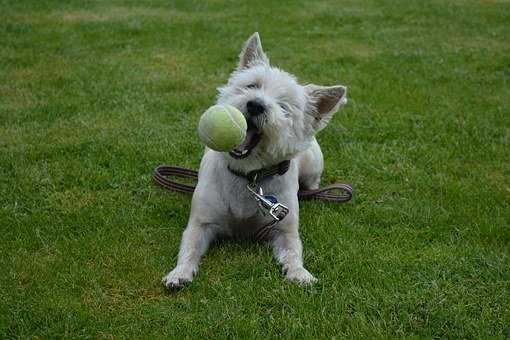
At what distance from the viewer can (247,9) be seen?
14.0 metres

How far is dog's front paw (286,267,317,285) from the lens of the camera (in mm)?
3953

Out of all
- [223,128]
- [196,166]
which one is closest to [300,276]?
[223,128]

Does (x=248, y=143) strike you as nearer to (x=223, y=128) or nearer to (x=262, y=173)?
(x=262, y=173)

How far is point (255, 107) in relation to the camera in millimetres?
4109

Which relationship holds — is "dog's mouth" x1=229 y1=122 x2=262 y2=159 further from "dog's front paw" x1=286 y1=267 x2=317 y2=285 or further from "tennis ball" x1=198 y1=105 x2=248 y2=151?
"dog's front paw" x1=286 y1=267 x2=317 y2=285

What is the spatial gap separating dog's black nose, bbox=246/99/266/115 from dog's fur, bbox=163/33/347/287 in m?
0.02

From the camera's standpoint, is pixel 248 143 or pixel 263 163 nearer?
pixel 248 143

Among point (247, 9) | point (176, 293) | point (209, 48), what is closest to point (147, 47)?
point (209, 48)

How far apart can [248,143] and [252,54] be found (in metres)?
0.89

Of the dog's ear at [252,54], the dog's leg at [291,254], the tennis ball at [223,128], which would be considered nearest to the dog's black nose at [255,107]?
the tennis ball at [223,128]

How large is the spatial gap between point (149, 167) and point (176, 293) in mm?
2245

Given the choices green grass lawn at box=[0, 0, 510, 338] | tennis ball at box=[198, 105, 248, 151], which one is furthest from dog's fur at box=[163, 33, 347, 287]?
tennis ball at box=[198, 105, 248, 151]

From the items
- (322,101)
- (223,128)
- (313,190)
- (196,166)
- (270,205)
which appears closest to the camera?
(223,128)

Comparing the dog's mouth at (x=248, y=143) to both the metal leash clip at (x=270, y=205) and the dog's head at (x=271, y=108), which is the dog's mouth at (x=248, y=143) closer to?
the dog's head at (x=271, y=108)
